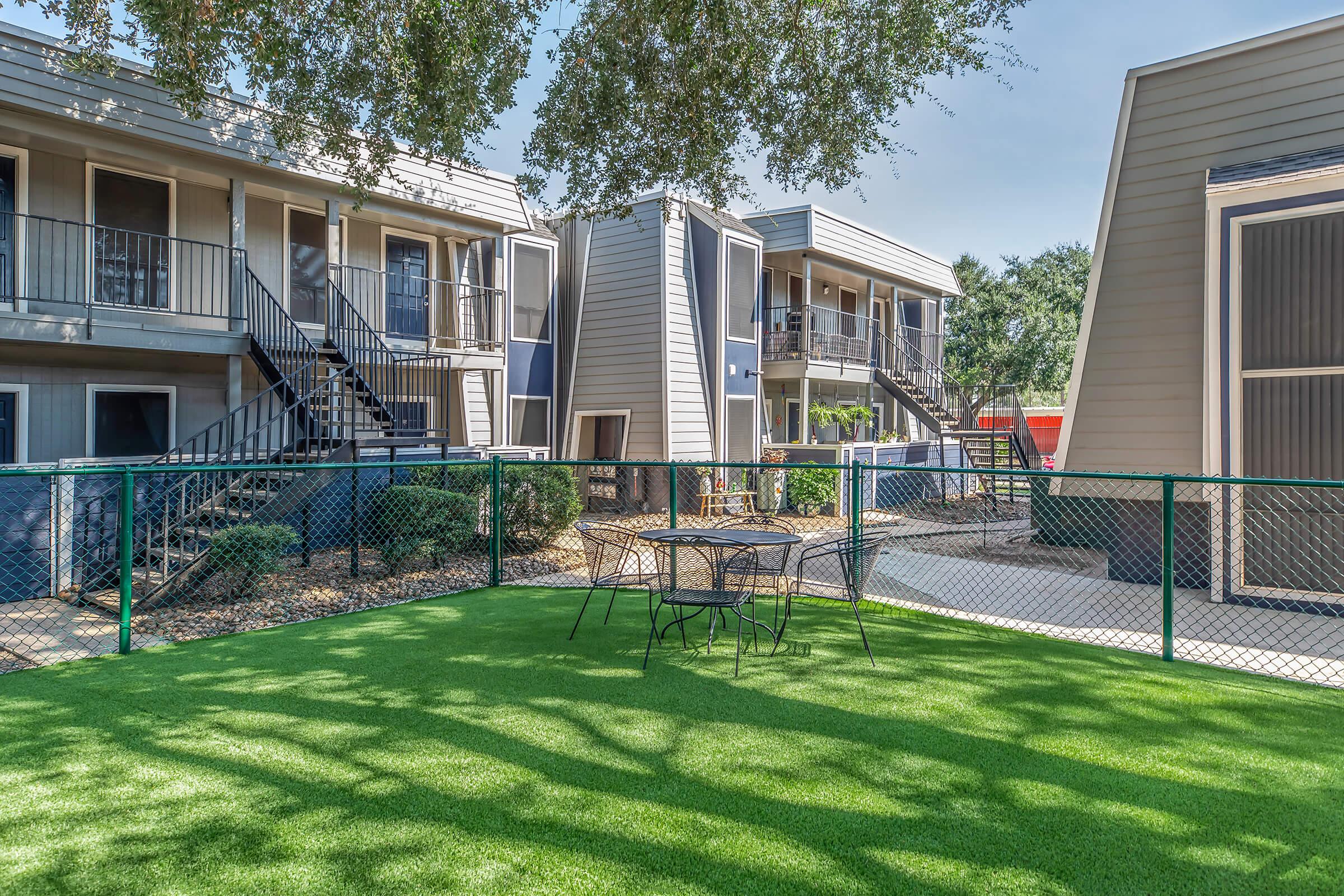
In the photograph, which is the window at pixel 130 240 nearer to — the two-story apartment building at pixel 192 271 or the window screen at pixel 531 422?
the two-story apartment building at pixel 192 271

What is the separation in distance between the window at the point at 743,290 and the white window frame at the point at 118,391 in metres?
9.76

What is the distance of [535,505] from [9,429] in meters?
6.00

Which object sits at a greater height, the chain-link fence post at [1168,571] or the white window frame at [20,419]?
the white window frame at [20,419]

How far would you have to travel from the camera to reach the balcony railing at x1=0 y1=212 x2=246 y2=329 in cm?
854

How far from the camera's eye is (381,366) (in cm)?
1070

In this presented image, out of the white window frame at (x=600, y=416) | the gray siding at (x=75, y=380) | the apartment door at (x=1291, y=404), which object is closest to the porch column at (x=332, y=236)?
the gray siding at (x=75, y=380)

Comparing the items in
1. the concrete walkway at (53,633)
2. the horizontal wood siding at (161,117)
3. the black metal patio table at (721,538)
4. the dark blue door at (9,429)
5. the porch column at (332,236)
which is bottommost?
the concrete walkway at (53,633)

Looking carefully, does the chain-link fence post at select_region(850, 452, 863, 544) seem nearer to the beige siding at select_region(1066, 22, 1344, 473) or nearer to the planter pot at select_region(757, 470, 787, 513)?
the beige siding at select_region(1066, 22, 1344, 473)

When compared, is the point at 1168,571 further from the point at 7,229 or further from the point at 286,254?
the point at 7,229

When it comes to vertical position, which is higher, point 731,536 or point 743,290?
point 743,290

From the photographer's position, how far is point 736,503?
14.7 metres

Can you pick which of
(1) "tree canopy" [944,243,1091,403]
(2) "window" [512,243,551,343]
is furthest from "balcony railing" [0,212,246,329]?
(1) "tree canopy" [944,243,1091,403]

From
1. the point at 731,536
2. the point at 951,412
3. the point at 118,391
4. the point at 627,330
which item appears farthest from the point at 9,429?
the point at 951,412

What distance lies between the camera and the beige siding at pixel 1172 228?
822cm
